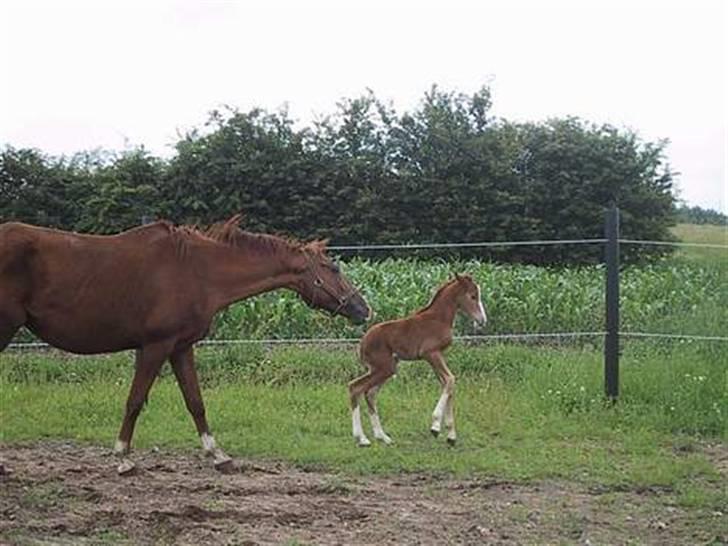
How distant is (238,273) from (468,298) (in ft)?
6.47

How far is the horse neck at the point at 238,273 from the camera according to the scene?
6.73 m

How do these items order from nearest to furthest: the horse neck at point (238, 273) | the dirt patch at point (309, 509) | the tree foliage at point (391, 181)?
the dirt patch at point (309, 509) → the horse neck at point (238, 273) → the tree foliage at point (391, 181)

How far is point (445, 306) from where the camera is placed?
7.63 meters

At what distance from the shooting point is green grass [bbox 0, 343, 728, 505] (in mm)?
6633

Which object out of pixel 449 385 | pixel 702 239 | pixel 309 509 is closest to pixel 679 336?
pixel 449 385

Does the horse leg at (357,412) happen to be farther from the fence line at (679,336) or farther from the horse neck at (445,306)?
the fence line at (679,336)

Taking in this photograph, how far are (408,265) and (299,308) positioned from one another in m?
4.42

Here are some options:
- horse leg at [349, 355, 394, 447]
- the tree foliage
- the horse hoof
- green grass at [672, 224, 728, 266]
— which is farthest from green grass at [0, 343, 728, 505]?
the tree foliage

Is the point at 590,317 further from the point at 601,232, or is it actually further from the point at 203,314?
the point at 601,232

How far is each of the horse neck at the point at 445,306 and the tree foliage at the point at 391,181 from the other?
12956 mm

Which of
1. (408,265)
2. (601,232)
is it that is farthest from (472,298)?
(601,232)

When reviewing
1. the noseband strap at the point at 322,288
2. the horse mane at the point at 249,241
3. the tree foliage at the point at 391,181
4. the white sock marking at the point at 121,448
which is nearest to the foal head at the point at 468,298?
the noseband strap at the point at 322,288

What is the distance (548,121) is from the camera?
82.7 ft

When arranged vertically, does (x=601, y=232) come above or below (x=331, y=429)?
above
